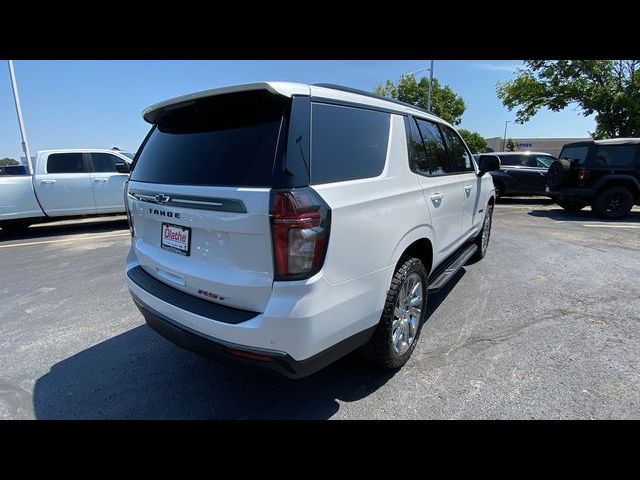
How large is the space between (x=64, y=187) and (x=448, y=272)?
875 cm

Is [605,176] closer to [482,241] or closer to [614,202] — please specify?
[614,202]

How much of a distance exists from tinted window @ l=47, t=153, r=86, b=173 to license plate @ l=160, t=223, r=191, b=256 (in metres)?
7.78

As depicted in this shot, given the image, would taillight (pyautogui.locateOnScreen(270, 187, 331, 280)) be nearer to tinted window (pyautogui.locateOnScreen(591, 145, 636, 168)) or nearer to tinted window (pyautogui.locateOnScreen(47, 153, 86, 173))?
tinted window (pyautogui.locateOnScreen(47, 153, 86, 173))

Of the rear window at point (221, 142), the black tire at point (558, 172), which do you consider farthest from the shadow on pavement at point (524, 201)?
the rear window at point (221, 142)

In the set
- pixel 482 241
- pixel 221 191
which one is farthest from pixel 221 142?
pixel 482 241

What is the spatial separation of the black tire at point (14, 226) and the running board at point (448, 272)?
984cm

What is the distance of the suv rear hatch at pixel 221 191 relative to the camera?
67.9 inches

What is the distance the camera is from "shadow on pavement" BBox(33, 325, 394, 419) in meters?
2.24

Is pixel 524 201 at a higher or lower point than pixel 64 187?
lower

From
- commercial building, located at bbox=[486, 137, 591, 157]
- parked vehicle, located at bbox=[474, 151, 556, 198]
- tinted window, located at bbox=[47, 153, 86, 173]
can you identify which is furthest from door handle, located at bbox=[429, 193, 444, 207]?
commercial building, located at bbox=[486, 137, 591, 157]

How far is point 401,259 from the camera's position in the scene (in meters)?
2.52

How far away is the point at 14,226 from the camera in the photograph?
862 centimetres
